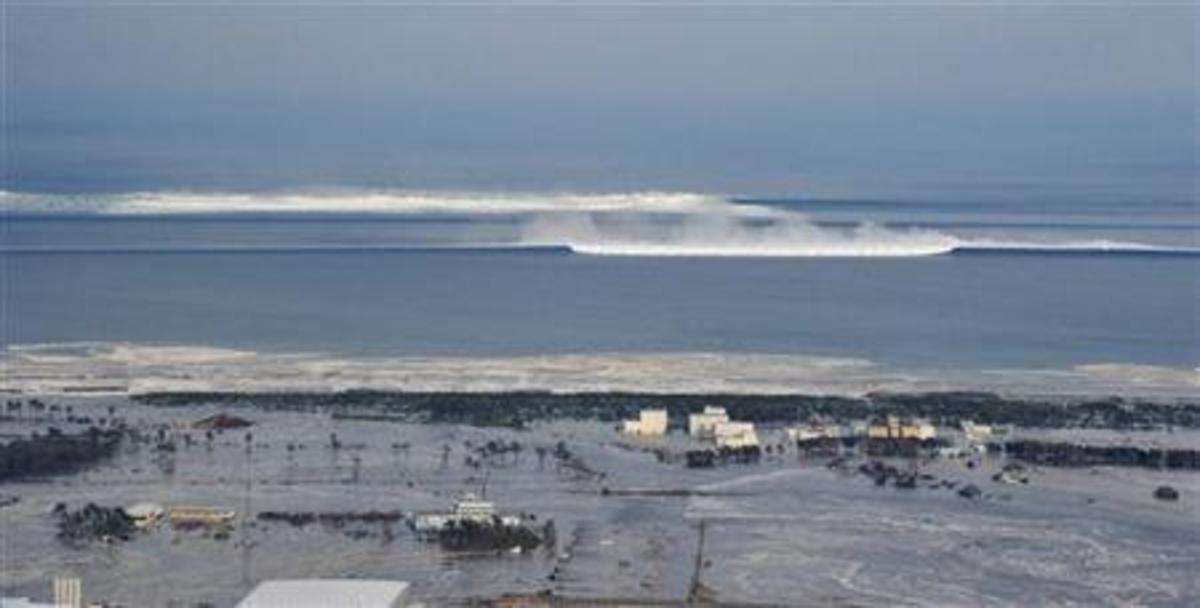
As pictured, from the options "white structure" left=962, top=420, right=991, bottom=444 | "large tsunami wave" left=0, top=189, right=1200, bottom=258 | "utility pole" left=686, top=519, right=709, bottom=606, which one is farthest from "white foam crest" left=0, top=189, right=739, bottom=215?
"utility pole" left=686, top=519, right=709, bottom=606

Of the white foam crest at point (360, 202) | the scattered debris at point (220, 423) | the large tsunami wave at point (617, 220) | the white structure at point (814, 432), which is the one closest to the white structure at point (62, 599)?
the scattered debris at point (220, 423)

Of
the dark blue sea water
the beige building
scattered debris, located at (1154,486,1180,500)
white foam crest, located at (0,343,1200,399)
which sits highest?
the dark blue sea water

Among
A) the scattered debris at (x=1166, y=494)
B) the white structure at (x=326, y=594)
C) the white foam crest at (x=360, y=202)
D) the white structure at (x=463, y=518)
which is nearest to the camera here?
A: the white structure at (x=326, y=594)

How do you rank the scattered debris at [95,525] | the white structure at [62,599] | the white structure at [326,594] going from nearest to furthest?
the white structure at [326,594]
the white structure at [62,599]
the scattered debris at [95,525]

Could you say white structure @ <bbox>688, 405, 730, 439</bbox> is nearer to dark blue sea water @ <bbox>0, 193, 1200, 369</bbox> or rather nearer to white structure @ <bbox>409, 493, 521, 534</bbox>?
white structure @ <bbox>409, 493, 521, 534</bbox>

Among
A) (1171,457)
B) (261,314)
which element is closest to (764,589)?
(1171,457)

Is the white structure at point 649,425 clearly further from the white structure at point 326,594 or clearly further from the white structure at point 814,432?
the white structure at point 326,594

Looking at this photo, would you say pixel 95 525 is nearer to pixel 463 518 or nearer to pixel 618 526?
pixel 463 518
